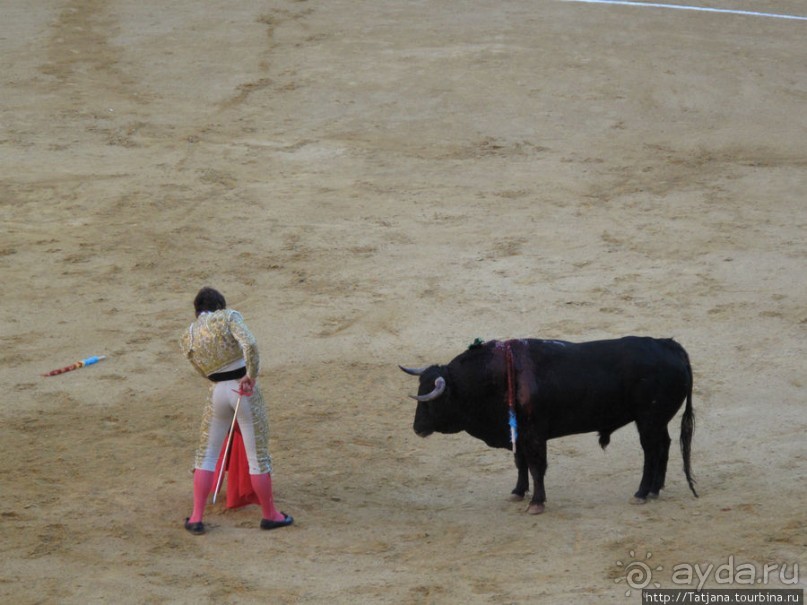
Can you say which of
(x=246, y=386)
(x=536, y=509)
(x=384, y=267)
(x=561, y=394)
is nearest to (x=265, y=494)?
(x=246, y=386)

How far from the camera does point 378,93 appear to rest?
1705cm

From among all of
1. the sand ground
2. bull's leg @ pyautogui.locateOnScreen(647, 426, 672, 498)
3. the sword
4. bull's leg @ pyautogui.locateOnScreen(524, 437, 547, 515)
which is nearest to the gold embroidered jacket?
the sword

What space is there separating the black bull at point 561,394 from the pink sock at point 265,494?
1143mm

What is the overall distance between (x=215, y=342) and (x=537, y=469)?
2.19m

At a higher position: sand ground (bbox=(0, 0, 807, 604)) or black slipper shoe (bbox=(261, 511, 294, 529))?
black slipper shoe (bbox=(261, 511, 294, 529))

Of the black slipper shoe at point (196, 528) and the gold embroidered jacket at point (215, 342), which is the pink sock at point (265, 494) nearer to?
the black slipper shoe at point (196, 528)

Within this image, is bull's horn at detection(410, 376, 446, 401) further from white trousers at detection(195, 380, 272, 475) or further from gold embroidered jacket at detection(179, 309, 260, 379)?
gold embroidered jacket at detection(179, 309, 260, 379)

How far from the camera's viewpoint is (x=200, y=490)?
8.00m

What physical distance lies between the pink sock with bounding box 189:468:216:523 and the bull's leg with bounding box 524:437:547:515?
6.62 feet

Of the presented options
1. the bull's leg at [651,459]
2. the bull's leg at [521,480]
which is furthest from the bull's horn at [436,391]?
the bull's leg at [651,459]

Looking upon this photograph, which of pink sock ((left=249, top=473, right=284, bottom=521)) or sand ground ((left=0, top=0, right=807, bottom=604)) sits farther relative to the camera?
pink sock ((left=249, top=473, right=284, bottom=521))

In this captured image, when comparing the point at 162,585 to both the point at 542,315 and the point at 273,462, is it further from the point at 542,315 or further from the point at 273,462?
the point at 542,315

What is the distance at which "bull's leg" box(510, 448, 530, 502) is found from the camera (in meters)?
8.48

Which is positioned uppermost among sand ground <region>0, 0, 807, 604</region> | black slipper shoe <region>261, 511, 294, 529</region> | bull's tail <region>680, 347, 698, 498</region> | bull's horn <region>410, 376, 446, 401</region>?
bull's horn <region>410, 376, 446, 401</region>
